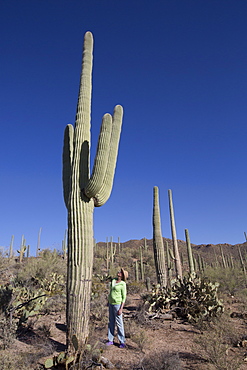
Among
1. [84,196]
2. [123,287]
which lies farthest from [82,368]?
[84,196]

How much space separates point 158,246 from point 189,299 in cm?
261

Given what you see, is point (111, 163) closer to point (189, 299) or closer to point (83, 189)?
point (83, 189)

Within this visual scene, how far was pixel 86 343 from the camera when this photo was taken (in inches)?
185

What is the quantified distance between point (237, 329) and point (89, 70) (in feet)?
24.4

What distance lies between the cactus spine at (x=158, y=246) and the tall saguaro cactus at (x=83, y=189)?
469 cm

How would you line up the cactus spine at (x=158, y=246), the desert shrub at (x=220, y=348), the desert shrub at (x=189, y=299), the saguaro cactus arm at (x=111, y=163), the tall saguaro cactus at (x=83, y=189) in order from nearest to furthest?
the desert shrub at (x=220, y=348)
the tall saguaro cactus at (x=83, y=189)
the saguaro cactus arm at (x=111, y=163)
the desert shrub at (x=189, y=299)
the cactus spine at (x=158, y=246)

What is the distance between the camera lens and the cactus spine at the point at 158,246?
9.29m

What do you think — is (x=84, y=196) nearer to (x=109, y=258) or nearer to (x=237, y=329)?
(x=237, y=329)

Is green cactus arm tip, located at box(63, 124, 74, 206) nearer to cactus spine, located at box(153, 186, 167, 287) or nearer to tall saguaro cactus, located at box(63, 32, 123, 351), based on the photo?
tall saguaro cactus, located at box(63, 32, 123, 351)

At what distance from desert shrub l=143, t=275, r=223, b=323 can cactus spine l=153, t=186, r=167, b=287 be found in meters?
0.83

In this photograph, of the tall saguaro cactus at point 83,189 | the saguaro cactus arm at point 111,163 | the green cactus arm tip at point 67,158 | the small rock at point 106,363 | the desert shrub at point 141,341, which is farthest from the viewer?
the green cactus arm tip at point 67,158

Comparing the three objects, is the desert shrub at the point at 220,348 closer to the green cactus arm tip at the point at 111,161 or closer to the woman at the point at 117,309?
the woman at the point at 117,309

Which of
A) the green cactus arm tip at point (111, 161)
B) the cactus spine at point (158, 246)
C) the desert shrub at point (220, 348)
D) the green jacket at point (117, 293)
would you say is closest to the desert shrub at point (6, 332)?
the green jacket at point (117, 293)

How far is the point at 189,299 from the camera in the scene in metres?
7.61
